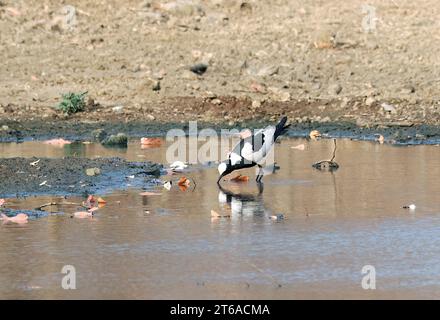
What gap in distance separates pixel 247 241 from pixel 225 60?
8838mm

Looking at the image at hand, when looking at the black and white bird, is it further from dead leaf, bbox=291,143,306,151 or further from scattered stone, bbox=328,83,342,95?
scattered stone, bbox=328,83,342,95

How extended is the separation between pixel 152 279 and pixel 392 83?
9714 millimetres

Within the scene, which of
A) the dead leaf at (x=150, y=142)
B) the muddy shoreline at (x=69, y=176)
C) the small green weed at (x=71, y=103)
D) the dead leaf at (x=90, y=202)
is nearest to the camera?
the dead leaf at (x=90, y=202)

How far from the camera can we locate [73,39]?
56.6 ft

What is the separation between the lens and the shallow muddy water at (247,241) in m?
7.11

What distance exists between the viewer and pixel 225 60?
55.6 feet

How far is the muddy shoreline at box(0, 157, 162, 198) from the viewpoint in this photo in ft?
34.2

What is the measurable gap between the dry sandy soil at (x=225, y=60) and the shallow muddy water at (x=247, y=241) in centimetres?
403

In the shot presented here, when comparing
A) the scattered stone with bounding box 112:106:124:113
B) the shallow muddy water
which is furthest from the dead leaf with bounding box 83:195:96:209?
the scattered stone with bounding box 112:106:124:113

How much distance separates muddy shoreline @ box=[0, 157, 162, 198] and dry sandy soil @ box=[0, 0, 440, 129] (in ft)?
11.6

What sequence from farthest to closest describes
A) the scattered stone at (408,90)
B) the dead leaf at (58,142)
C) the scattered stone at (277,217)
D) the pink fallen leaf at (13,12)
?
the pink fallen leaf at (13,12), the scattered stone at (408,90), the dead leaf at (58,142), the scattered stone at (277,217)

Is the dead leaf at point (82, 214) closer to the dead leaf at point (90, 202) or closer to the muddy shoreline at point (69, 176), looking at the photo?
the dead leaf at point (90, 202)

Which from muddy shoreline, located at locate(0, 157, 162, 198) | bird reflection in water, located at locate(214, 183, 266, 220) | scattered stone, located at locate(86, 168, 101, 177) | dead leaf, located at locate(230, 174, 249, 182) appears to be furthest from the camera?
dead leaf, located at locate(230, 174, 249, 182)

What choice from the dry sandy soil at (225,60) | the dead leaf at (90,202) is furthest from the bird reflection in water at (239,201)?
the dry sandy soil at (225,60)
